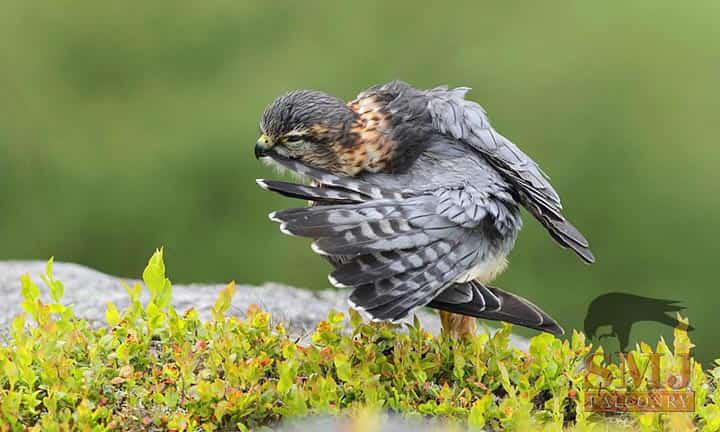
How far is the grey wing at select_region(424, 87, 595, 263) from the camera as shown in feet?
12.5

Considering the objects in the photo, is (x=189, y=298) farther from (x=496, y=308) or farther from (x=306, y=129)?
(x=496, y=308)

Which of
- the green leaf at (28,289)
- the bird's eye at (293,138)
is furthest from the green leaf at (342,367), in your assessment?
the green leaf at (28,289)

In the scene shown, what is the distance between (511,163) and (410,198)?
500 mm

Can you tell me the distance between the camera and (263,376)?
359 cm

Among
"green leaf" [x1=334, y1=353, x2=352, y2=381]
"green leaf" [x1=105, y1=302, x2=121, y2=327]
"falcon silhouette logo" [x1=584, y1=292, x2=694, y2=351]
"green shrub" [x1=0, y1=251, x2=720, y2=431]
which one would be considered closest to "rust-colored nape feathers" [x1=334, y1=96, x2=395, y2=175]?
"green shrub" [x1=0, y1=251, x2=720, y2=431]

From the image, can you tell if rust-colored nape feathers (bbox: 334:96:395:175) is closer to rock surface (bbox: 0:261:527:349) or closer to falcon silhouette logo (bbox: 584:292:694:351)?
rock surface (bbox: 0:261:527:349)

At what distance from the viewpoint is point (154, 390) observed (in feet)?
11.2

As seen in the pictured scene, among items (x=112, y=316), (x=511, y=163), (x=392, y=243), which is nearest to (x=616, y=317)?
(x=511, y=163)

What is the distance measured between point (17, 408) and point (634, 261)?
4734 mm

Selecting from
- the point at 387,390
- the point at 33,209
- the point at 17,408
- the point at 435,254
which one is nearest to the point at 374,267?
the point at 435,254

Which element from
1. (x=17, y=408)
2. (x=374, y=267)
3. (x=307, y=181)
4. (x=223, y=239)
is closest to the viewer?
(x=17, y=408)

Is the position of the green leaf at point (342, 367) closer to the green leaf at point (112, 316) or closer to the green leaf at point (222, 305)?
the green leaf at point (222, 305)

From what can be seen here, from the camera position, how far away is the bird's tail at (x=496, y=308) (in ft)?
11.5

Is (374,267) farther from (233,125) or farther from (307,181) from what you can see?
(233,125)
